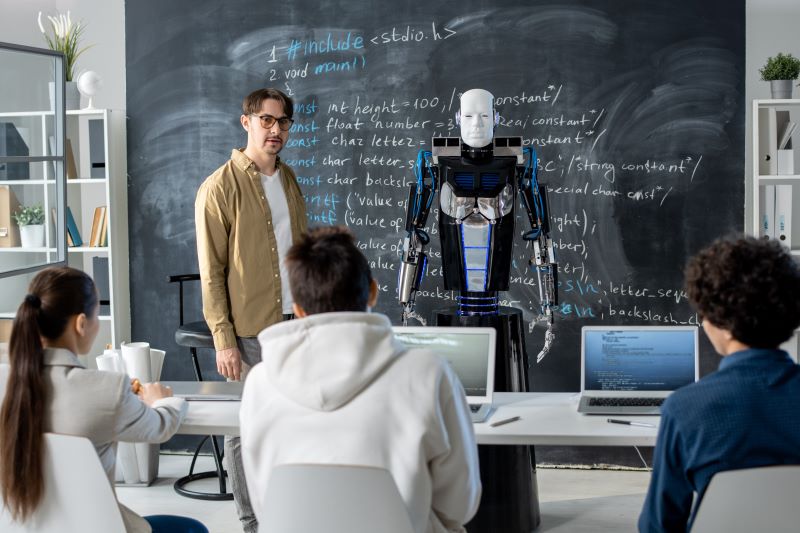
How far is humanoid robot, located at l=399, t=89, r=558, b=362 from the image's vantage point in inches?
136

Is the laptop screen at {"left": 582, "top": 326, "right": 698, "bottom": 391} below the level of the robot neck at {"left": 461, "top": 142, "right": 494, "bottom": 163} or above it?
below

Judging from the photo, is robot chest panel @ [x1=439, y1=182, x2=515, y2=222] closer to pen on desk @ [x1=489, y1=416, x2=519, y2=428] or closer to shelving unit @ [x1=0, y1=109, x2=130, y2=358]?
pen on desk @ [x1=489, y1=416, x2=519, y2=428]

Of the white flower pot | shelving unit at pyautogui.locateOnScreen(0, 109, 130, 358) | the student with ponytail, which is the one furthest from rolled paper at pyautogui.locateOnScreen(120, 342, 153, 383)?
the student with ponytail

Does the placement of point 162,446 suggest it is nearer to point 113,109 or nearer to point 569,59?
point 113,109

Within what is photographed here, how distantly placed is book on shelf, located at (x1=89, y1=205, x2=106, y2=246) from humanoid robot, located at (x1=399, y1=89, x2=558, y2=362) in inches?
76.5

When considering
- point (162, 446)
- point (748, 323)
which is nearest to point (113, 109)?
point (162, 446)

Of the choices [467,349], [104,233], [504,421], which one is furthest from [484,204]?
[104,233]

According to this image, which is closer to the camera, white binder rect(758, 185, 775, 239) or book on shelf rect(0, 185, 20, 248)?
book on shelf rect(0, 185, 20, 248)

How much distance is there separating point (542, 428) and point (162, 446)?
2.98 m

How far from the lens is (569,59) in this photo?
4312 millimetres

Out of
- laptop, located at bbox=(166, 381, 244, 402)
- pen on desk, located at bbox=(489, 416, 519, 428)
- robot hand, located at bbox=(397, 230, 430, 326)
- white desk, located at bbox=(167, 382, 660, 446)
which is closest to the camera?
white desk, located at bbox=(167, 382, 660, 446)

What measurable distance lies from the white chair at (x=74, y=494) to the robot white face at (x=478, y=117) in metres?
2.04

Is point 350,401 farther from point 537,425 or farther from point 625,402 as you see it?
point 625,402

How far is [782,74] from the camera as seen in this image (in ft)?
13.3
